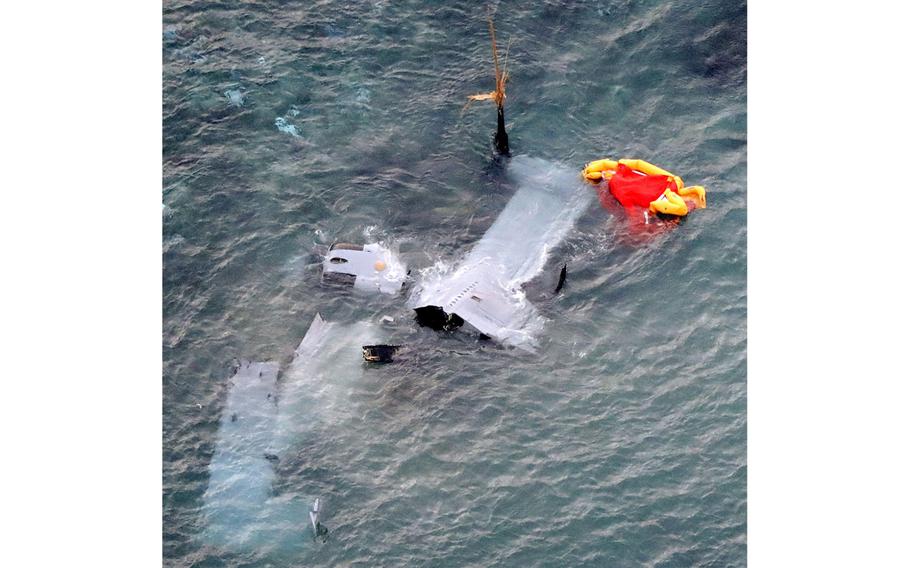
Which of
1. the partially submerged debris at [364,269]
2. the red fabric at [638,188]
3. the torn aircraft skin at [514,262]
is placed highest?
the red fabric at [638,188]

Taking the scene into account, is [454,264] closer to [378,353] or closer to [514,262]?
[514,262]

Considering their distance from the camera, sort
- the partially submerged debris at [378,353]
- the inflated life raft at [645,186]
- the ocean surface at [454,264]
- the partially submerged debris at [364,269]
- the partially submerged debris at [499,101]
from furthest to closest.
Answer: the partially submerged debris at [499,101] < the inflated life raft at [645,186] < the partially submerged debris at [364,269] < the partially submerged debris at [378,353] < the ocean surface at [454,264]

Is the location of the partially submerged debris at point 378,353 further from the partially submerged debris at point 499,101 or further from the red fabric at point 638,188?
the red fabric at point 638,188

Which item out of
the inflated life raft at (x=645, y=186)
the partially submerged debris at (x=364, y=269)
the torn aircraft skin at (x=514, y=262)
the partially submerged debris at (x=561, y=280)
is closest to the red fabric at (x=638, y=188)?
the inflated life raft at (x=645, y=186)

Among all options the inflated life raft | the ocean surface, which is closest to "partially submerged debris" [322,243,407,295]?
the ocean surface

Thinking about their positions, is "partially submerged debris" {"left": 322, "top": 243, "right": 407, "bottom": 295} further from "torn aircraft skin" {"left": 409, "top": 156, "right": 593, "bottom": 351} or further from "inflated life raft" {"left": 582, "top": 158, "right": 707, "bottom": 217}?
"inflated life raft" {"left": 582, "top": 158, "right": 707, "bottom": 217}

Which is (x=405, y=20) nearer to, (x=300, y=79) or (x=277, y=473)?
(x=300, y=79)

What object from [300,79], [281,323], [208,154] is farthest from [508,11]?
[281,323]
